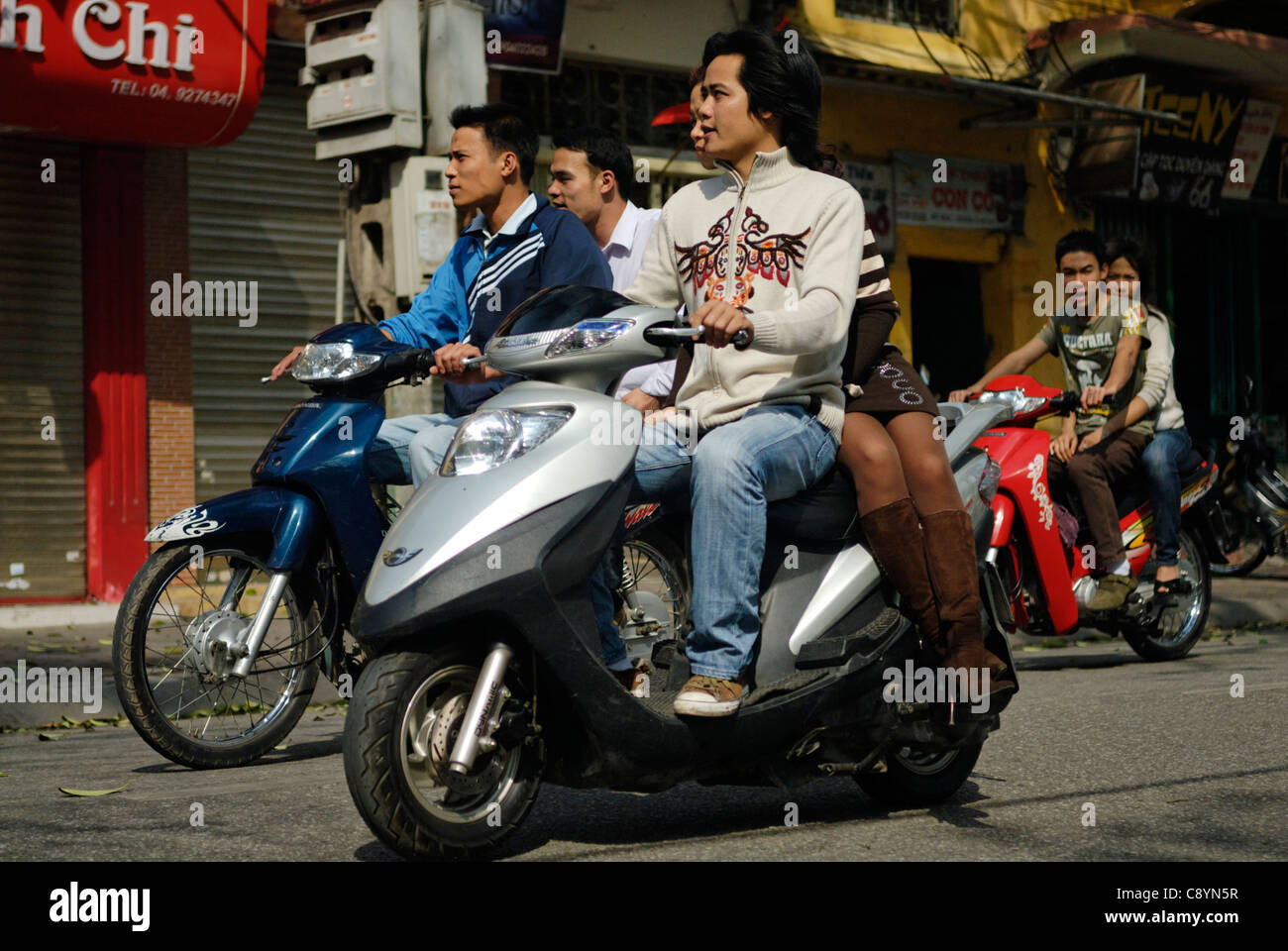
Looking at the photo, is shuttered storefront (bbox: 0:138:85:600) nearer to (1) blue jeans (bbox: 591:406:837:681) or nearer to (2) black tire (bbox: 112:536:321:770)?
(2) black tire (bbox: 112:536:321:770)

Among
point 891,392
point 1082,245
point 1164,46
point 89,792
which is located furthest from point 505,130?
point 1164,46

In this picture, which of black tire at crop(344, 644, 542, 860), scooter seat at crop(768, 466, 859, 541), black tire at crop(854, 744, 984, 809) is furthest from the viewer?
black tire at crop(854, 744, 984, 809)

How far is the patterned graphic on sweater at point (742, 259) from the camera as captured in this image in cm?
415

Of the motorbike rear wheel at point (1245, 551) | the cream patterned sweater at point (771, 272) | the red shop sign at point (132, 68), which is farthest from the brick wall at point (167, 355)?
the cream patterned sweater at point (771, 272)

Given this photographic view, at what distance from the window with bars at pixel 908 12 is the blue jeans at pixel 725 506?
11324 mm

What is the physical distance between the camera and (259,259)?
40.0 feet

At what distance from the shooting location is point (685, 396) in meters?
4.27

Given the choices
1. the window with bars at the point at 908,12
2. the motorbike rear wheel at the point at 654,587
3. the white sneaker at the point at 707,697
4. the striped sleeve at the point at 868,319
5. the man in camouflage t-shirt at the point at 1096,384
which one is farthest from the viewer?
the window with bars at the point at 908,12

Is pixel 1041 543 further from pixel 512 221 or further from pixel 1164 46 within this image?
pixel 1164 46

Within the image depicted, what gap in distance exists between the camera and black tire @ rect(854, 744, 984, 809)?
4.50 meters

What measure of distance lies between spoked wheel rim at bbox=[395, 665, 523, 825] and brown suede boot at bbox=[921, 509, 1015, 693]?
1284mm

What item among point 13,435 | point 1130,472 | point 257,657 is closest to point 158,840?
point 257,657

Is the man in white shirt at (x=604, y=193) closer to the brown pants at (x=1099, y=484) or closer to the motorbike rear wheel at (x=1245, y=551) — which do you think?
the brown pants at (x=1099, y=484)

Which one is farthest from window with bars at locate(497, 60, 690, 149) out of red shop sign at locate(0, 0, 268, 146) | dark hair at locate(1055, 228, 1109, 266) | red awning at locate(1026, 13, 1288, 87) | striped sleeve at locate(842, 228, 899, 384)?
striped sleeve at locate(842, 228, 899, 384)
